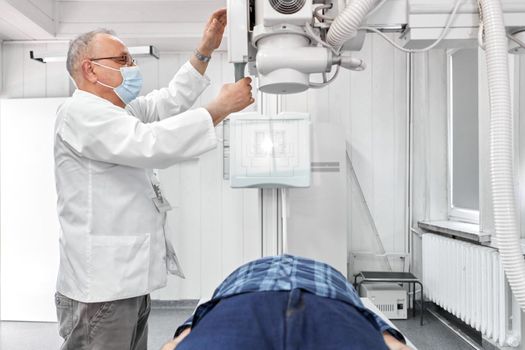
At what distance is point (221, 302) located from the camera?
0.80 meters

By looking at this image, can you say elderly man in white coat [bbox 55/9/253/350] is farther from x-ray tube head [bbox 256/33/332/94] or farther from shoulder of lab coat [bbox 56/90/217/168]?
x-ray tube head [bbox 256/33/332/94]

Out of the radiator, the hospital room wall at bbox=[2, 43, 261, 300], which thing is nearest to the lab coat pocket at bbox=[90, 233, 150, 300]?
the radiator

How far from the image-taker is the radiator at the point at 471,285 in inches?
91.4

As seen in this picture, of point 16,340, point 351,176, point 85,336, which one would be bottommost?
point 16,340

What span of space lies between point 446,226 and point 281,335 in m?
2.57

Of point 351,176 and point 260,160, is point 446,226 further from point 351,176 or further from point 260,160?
point 260,160

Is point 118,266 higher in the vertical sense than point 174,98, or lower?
lower

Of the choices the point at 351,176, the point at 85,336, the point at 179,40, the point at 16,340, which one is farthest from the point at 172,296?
the point at 85,336

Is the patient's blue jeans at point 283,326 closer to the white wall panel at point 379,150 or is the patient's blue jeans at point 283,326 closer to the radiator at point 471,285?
the radiator at point 471,285

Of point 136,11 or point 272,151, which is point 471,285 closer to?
point 272,151

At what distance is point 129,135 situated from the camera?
1.29m

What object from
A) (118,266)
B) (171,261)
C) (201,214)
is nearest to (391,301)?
(201,214)

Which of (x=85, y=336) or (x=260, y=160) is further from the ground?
(x=260, y=160)

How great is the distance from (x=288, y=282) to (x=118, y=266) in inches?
27.8
